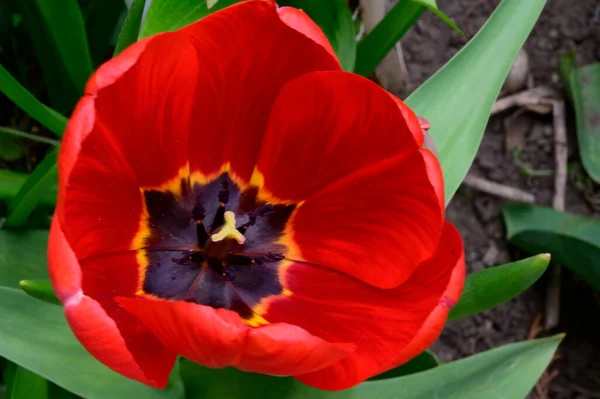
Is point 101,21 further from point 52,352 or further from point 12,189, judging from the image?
point 52,352

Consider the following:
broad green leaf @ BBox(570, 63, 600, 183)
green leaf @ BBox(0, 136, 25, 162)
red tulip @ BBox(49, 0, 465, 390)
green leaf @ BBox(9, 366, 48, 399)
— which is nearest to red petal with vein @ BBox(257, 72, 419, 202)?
red tulip @ BBox(49, 0, 465, 390)

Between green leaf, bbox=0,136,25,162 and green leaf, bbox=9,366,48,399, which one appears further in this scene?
green leaf, bbox=0,136,25,162

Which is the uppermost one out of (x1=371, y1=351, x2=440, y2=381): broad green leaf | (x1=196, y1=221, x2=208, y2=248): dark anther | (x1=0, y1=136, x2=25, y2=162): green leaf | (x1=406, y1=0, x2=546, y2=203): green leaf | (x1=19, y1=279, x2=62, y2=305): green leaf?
(x1=406, y1=0, x2=546, y2=203): green leaf

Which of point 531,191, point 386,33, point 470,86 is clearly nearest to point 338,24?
point 386,33

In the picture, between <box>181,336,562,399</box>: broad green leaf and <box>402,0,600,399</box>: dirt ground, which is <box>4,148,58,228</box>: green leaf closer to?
<box>181,336,562,399</box>: broad green leaf

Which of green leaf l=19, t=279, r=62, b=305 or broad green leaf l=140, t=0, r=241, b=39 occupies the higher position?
broad green leaf l=140, t=0, r=241, b=39

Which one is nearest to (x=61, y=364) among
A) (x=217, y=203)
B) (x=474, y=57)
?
(x=217, y=203)
